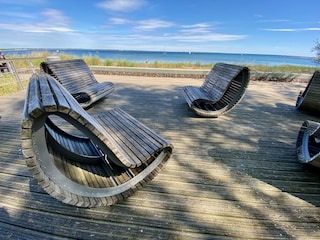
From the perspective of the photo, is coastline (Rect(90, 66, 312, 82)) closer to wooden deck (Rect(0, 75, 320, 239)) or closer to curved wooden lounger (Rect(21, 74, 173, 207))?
wooden deck (Rect(0, 75, 320, 239))

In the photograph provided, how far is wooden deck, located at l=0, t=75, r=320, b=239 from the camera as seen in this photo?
1630 mm

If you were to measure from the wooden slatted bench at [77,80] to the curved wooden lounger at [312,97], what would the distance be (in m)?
4.82

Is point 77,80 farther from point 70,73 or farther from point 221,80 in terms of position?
Result: point 221,80

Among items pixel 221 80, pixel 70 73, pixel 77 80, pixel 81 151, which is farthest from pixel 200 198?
pixel 70 73

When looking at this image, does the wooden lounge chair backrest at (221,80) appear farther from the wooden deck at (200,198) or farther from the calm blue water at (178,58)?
the calm blue water at (178,58)

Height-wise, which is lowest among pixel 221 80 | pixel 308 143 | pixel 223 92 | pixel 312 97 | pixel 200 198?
pixel 200 198

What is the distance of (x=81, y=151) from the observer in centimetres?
216

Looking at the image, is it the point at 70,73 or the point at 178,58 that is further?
the point at 178,58

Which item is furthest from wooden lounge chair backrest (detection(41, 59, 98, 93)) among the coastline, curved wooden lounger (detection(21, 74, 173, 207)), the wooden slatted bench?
the coastline

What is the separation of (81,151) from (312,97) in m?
4.98

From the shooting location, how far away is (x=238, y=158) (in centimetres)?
272

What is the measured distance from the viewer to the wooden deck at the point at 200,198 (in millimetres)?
1630

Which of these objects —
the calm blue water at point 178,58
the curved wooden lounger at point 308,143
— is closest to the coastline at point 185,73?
the calm blue water at point 178,58

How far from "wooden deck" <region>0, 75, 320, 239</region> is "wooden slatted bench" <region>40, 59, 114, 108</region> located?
1.41 metres
